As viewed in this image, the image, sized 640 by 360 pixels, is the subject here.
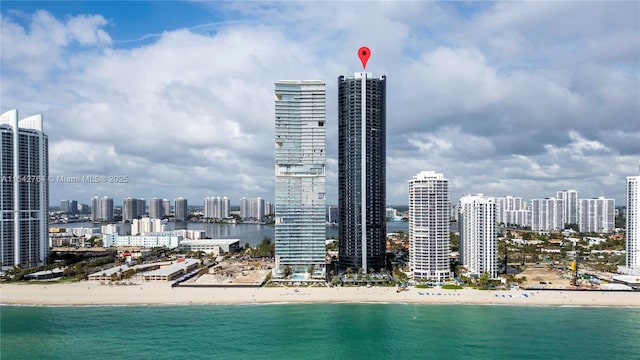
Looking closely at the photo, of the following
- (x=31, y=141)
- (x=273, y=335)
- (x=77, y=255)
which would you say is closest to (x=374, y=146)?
(x=273, y=335)

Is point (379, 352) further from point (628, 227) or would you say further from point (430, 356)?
point (628, 227)

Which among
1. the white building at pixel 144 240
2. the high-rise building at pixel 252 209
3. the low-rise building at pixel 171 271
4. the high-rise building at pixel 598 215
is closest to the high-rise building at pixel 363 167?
the low-rise building at pixel 171 271

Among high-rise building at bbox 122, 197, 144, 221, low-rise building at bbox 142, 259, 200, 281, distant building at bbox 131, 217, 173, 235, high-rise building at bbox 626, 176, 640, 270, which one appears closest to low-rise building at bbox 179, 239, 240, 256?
low-rise building at bbox 142, 259, 200, 281

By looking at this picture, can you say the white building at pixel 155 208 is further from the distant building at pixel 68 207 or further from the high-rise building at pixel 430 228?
the high-rise building at pixel 430 228

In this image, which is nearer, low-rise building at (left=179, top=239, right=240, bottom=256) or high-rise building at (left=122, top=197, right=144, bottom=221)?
low-rise building at (left=179, top=239, right=240, bottom=256)

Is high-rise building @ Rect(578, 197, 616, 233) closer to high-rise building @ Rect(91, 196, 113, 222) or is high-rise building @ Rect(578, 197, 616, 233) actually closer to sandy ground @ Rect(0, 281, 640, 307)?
sandy ground @ Rect(0, 281, 640, 307)

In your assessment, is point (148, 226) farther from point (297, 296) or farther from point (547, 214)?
point (547, 214)

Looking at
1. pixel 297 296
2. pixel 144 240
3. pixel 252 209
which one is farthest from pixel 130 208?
pixel 297 296
